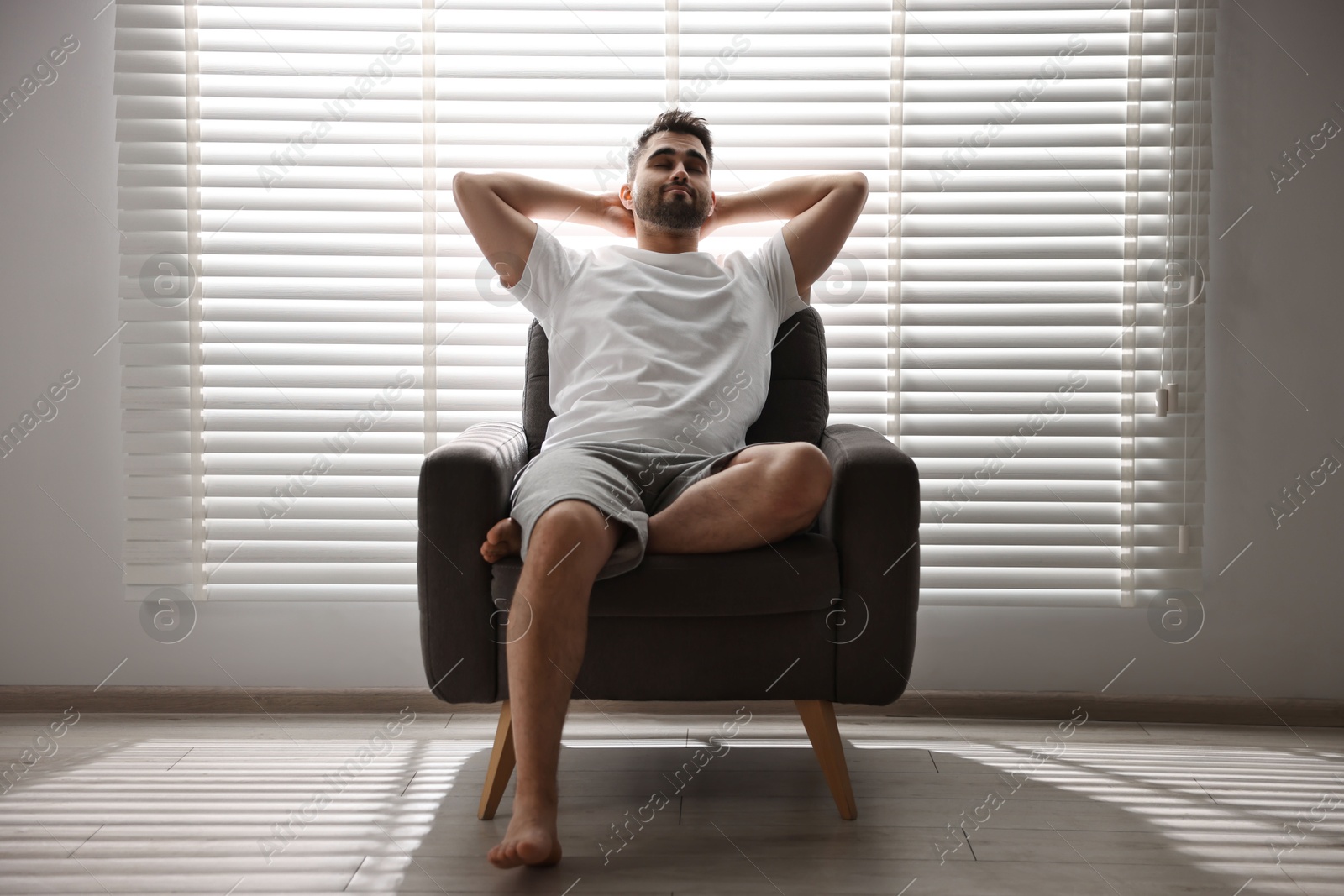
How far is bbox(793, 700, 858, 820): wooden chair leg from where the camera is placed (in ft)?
5.47

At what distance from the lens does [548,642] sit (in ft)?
4.82

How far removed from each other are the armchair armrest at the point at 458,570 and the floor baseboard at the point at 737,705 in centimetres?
69

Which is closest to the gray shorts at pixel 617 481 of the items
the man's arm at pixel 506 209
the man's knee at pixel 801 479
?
the man's knee at pixel 801 479

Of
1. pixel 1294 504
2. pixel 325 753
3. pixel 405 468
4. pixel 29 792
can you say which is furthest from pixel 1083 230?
pixel 29 792

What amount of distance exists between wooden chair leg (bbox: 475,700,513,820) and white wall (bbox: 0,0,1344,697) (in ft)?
2.41

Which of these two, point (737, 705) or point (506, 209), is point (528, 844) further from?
point (506, 209)

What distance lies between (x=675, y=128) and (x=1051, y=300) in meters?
1.03

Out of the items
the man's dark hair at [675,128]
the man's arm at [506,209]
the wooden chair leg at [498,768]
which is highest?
the man's dark hair at [675,128]

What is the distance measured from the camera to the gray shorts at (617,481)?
61.7 inches

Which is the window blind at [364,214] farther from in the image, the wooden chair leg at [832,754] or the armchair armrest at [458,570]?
the wooden chair leg at [832,754]

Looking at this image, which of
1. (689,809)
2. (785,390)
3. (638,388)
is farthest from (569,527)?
(785,390)

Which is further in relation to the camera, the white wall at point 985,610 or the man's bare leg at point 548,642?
the white wall at point 985,610

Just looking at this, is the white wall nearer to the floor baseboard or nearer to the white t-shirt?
the floor baseboard

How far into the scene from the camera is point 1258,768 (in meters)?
1.96
